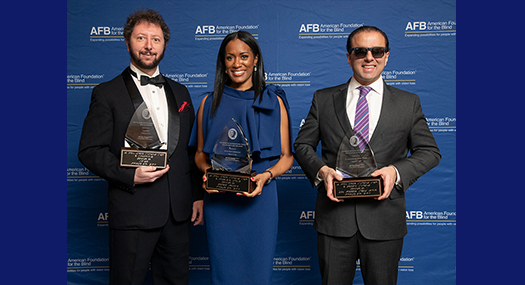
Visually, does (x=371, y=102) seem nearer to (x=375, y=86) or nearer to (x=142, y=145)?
(x=375, y=86)

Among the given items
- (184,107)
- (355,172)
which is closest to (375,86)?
(355,172)

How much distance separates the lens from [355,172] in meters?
1.97

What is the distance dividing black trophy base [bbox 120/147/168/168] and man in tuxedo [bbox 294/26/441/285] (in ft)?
2.75

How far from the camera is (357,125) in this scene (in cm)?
203

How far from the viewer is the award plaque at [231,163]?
2.00m

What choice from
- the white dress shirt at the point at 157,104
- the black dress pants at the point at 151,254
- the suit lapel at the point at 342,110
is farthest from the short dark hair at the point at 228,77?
the black dress pants at the point at 151,254

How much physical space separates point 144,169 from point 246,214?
0.67 meters

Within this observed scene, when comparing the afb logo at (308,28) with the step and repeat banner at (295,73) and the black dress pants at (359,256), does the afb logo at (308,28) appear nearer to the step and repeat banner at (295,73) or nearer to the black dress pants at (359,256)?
the step and repeat banner at (295,73)

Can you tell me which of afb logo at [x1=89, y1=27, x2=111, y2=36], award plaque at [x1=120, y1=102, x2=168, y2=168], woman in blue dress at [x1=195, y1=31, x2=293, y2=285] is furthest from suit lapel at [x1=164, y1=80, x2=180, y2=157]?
afb logo at [x1=89, y1=27, x2=111, y2=36]

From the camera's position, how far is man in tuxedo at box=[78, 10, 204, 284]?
7.13ft

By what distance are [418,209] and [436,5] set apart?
2023mm

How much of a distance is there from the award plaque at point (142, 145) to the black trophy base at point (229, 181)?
314 millimetres

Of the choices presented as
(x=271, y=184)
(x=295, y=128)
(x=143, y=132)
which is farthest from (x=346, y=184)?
(x=295, y=128)

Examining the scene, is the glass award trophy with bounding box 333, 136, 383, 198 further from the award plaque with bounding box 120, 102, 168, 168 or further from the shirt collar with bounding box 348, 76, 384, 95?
the award plaque with bounding box 120, 102, 168, 168
